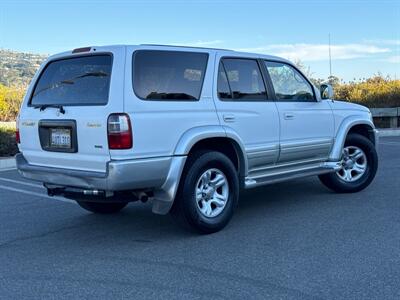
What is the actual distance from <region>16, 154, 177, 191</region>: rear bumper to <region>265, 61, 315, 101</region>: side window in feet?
6.90

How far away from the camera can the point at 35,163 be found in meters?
5.62

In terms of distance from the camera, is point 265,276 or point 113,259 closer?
point 265,276

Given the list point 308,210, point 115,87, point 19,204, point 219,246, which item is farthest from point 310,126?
point 19,204

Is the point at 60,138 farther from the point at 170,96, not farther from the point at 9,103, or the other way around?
the point at 9,103

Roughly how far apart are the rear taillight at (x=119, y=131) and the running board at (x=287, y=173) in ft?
5.86

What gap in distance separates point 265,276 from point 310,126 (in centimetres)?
304

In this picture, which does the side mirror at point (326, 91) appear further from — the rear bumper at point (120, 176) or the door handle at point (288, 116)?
the rear bumper at point (120, 176)

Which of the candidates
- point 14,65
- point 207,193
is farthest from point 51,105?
point 14,65

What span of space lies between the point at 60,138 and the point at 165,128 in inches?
41.8

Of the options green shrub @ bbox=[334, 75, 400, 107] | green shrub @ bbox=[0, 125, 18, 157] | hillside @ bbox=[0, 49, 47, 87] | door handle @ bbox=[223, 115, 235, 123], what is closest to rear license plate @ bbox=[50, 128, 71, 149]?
door handle @ bbox=[223, 115, 235, 123]

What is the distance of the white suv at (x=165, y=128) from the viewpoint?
16.3 feet

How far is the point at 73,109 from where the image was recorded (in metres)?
5.17

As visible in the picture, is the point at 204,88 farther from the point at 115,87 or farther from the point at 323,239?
the point at 323,239

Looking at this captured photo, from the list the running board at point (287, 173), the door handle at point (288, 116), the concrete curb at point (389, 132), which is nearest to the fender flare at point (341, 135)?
the running board at point (287, 173)
